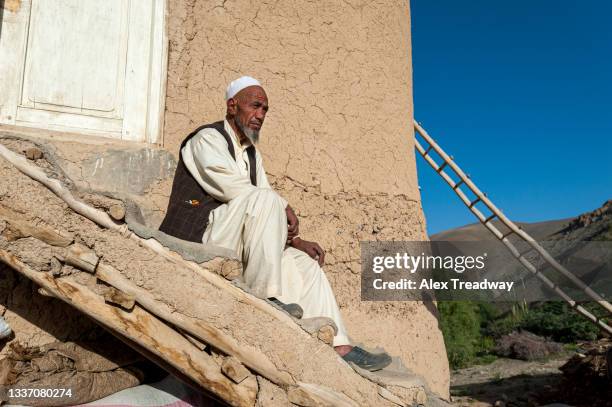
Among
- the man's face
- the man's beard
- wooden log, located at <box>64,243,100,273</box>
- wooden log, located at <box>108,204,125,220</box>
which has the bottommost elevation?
wooden log, located at <box>64,243,100,273</box>

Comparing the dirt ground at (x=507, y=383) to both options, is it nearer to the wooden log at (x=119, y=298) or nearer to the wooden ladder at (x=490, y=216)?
the wooden ladder at (x=490, y=216)

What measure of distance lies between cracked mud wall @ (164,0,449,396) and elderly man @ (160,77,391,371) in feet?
1.81

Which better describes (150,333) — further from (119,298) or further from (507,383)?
(507,383)

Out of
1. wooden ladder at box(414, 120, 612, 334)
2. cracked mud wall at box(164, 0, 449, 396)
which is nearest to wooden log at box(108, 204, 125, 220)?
cracked mud wall at box(164, 0, 449, 396)

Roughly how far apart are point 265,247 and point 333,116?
1.63 meters

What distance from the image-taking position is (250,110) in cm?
274

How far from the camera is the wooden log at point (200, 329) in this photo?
2.03 m

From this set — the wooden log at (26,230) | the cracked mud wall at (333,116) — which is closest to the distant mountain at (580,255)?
the cracked mud wall at (333,116)

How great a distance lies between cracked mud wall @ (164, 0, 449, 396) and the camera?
3.29 meters

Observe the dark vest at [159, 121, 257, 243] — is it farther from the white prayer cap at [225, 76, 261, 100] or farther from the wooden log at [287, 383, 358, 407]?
the wooden log at [287, 383, 358, 407]

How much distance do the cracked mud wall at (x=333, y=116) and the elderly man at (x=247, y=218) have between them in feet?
1.81

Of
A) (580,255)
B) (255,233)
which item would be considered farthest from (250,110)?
(580,255)

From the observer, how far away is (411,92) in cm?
401

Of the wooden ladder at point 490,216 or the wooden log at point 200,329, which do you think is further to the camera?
the wooden ladder at point 490,216
